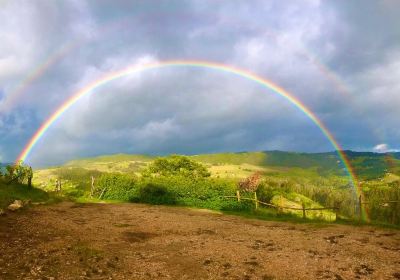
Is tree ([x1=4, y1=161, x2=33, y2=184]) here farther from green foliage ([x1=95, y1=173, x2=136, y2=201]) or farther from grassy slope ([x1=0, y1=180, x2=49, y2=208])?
green foliage ([x1=95, y1=173, x2=136, y2=201])

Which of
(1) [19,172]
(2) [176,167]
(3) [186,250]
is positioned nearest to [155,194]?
(1) [19,172]

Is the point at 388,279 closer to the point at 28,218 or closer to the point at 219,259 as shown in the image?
the point at 219,259

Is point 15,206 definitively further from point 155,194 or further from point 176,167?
point 176,167

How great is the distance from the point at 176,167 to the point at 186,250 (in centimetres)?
5880

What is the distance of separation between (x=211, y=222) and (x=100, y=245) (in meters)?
11.6

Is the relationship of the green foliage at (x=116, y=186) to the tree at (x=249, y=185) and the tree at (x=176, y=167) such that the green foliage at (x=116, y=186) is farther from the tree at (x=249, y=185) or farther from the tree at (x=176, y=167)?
the tree at (x=176, y=167)

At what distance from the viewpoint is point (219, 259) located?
54.3 ft

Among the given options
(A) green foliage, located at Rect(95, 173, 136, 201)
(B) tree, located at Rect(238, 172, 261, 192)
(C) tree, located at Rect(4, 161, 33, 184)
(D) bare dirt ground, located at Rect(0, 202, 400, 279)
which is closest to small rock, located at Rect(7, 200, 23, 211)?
(D) bare dirt ground, located at Rect(0, 202, 400, 279)

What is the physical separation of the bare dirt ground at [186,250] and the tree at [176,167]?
47819 millimetres

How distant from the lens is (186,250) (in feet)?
60.0

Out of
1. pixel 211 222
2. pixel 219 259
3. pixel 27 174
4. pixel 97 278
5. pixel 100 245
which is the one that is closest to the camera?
pixel 97 278

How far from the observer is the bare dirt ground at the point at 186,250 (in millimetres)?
14211

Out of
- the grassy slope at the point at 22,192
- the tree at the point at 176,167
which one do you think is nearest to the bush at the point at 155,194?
the grassy slope at the point at 22,192

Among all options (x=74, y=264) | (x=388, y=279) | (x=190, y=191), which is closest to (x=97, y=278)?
(x=74, y=264)
